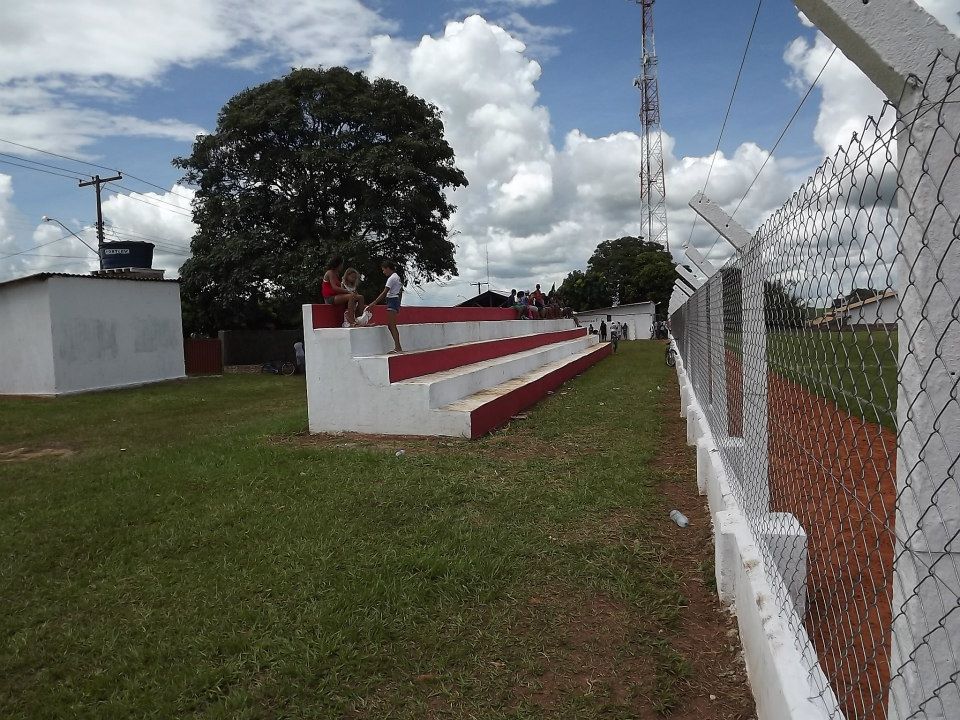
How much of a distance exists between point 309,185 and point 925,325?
2112 cm

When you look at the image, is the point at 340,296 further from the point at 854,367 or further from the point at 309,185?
the point at 309,185

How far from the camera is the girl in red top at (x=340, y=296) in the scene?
8617 millimetres

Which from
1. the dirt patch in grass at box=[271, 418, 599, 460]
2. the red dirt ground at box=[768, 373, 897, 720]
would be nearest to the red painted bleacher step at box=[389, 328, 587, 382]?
the dirt patch in grass at box=[271, 418, 599, 460]

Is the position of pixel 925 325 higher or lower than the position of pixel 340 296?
lower

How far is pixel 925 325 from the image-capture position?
133cm

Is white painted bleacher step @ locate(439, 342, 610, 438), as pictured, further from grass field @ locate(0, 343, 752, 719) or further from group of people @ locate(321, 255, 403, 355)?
group of people @ locate(321, 255, 403, 355)

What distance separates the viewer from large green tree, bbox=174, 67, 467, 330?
20203mm

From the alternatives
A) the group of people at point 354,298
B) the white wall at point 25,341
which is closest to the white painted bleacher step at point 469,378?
the group of people at point 354,298

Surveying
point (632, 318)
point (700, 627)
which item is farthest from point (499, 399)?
point (632, 318)

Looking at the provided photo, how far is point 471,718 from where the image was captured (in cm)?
243

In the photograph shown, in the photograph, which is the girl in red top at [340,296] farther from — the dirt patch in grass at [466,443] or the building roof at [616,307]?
the building roof at [616,307]

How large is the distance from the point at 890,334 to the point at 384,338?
25.5 feet

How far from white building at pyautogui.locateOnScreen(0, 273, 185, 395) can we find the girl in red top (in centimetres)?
962

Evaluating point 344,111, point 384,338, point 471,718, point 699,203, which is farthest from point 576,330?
point 471,718
